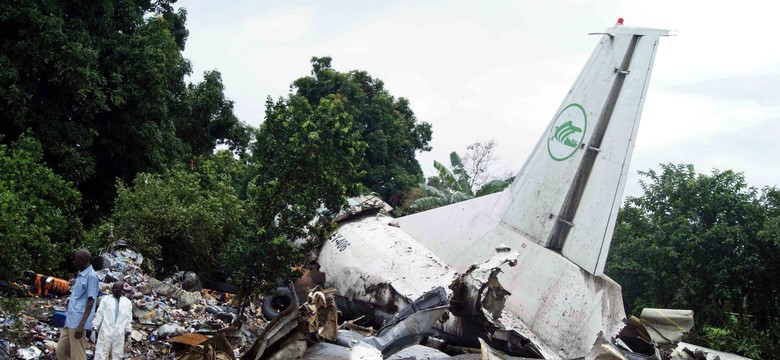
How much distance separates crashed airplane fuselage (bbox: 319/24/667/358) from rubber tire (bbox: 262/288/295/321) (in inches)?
62.8

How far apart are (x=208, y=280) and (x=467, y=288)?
824 centimetres

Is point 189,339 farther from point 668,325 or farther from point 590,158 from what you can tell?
point 590,158

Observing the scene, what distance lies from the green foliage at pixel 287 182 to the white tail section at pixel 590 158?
3278 mm

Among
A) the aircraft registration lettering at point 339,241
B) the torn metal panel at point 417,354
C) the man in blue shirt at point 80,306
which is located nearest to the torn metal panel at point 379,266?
the aircraft registration lettering at point 339,241

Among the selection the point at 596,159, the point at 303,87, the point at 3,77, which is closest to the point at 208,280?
the point at 3,77

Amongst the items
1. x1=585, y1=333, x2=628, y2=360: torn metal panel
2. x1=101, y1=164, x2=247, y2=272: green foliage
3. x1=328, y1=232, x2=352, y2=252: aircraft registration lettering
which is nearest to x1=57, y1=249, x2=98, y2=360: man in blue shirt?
x1=585, y1=333, x2=628, y2=360: torn metal panel

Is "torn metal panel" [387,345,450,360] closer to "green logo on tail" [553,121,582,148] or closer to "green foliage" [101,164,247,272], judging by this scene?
"green logo on tail" [553,121,582,148]

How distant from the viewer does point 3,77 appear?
14.1 meters

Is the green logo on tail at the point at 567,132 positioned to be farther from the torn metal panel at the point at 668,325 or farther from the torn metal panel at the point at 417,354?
the torn metal panel at the point at 417,354

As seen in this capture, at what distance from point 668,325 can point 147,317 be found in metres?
7.89

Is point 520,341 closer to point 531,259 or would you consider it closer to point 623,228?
point 531,259

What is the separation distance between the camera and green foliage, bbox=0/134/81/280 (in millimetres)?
10617

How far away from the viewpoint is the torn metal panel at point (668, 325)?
27.8 feet

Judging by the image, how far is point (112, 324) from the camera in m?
8.02
